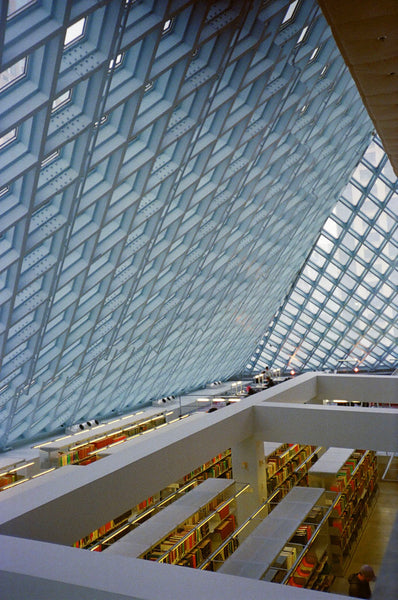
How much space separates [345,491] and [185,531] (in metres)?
5.47

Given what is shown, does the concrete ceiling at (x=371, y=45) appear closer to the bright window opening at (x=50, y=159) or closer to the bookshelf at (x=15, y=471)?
the bright window opening at (x=50, y=159)

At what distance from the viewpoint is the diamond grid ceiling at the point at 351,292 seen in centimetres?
3256

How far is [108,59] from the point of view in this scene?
28.3 ft

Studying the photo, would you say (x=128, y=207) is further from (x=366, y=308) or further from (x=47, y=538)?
(x=366, y=308)

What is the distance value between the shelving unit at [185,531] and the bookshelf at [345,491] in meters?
2.45

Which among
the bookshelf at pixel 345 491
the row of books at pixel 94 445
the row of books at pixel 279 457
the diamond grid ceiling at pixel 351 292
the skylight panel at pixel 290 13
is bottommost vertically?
the bookshelf at pixel 345 491

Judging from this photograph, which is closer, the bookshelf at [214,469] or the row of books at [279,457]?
the row of books at [279,457]

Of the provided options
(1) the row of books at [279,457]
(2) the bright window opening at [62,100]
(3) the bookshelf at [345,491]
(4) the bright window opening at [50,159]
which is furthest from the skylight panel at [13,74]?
(1) the row of books at [279,457]

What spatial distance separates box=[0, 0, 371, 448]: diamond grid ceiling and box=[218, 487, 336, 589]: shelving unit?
22.9 ft

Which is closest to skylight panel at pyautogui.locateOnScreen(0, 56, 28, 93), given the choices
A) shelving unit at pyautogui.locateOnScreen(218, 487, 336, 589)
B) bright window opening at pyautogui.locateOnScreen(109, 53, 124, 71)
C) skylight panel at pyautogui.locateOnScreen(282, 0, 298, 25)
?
bright window opening at pyautogui.locateOnScreen(109, 53, 124, 71)

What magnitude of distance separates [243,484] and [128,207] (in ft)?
22.1

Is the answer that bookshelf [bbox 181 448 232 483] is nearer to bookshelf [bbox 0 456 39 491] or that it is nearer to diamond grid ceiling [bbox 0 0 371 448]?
bookshelf [bbox 0 456 39 491]

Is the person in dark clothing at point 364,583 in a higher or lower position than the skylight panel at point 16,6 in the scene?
lower

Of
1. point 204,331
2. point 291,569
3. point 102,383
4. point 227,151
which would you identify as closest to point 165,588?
point 291,569
